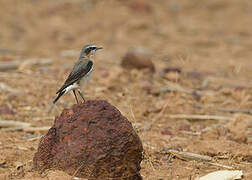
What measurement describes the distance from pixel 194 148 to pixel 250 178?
3.55 ft

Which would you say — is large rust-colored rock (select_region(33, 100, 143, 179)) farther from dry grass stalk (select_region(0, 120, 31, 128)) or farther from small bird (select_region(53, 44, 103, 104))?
dry grass stalk (select_region(0, 120, 31, 128))

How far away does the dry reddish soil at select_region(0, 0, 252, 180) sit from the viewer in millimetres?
5602

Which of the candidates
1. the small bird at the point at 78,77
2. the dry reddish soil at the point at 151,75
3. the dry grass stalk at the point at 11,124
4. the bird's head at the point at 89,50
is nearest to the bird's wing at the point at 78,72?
the small bird at the point at 78,77

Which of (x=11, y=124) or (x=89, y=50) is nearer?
(x=89, y=50)

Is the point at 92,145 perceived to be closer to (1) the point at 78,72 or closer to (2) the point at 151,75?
(1) the point at 78,72

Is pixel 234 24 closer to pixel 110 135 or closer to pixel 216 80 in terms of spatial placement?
pixel 216 80

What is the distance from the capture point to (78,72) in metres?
5.75

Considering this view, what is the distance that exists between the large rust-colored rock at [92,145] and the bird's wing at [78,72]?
1.21 m

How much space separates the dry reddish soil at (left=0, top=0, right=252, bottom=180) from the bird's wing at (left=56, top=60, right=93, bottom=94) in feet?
2.37

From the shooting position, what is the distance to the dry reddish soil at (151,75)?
5.60 metres

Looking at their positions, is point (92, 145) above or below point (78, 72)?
below

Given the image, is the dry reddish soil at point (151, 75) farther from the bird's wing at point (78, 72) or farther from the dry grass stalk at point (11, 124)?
the bird's wing at point (78, 72)

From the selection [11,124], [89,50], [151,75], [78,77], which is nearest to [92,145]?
[78,77]

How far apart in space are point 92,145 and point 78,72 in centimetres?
170
